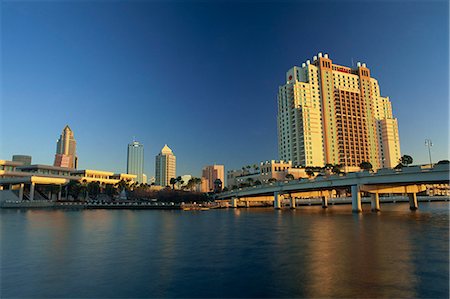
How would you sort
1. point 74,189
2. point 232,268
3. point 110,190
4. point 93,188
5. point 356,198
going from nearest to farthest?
point 232,268
point 356,198
point 74,189
point 93,188
point 110,190

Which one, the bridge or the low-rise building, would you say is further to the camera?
the low-rise building

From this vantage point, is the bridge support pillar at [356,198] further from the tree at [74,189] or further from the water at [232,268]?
the tree at [74,189]

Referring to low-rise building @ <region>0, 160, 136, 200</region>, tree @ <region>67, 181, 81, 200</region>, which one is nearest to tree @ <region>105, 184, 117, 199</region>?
tree @ <region>67, 181, 81, 200</region>

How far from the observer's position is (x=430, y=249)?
99.3 feet

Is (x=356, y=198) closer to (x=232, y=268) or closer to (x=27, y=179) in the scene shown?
(x=232, y=268)

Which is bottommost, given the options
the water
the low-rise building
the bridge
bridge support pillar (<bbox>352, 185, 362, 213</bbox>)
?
the water

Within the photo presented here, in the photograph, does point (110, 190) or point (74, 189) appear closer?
point (74, 189)

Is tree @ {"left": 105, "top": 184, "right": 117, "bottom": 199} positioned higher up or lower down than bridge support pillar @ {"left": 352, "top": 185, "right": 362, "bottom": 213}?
higher up

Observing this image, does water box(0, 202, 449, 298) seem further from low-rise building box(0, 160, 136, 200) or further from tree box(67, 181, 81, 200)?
tree box(67, 181, 81, 200)

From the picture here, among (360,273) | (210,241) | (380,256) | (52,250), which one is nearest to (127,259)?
(52,250)

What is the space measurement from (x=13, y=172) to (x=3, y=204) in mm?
42102

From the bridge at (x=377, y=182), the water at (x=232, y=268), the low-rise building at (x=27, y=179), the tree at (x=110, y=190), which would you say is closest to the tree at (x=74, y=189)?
the low-rise building at (x=27, y=179)

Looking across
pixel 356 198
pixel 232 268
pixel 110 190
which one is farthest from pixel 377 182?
pixel 110 190

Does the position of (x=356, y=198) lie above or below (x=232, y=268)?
above
